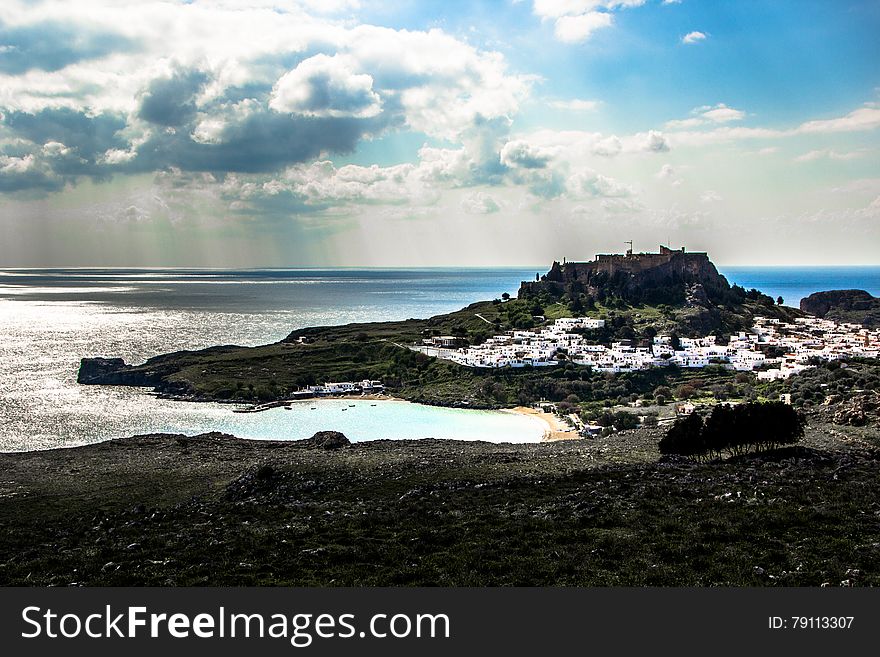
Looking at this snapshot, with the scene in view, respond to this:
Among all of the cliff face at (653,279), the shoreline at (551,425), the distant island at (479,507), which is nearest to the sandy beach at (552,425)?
the shoreline at (551,425)

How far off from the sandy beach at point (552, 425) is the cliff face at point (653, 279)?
144 ft

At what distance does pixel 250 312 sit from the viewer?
131750mm

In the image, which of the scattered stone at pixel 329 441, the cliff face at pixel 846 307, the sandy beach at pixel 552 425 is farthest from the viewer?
the cliff face at pixel 846 307

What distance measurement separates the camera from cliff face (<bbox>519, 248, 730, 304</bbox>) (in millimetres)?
87562

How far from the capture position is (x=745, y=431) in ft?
64.1

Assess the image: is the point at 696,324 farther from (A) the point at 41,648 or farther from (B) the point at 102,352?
(A) the point at 41,648

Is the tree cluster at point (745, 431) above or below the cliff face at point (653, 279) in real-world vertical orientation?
below

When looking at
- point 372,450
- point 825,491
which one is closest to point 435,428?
point 372,450

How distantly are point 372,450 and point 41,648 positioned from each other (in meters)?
21.0

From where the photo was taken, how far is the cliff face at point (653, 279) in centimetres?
8756

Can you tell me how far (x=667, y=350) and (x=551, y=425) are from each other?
24.3 m

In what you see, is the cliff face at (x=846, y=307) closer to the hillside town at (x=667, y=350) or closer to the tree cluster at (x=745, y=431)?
the hillside town at (x=667, y=350)

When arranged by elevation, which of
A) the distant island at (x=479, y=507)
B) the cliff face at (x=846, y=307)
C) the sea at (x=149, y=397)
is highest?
the cliff face at (x=846, y=307)

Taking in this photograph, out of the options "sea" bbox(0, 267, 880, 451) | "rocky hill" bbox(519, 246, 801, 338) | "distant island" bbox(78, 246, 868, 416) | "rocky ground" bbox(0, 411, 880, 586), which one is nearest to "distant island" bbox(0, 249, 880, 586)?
"rocky ground" bbox(0, 411, 880, 586)
